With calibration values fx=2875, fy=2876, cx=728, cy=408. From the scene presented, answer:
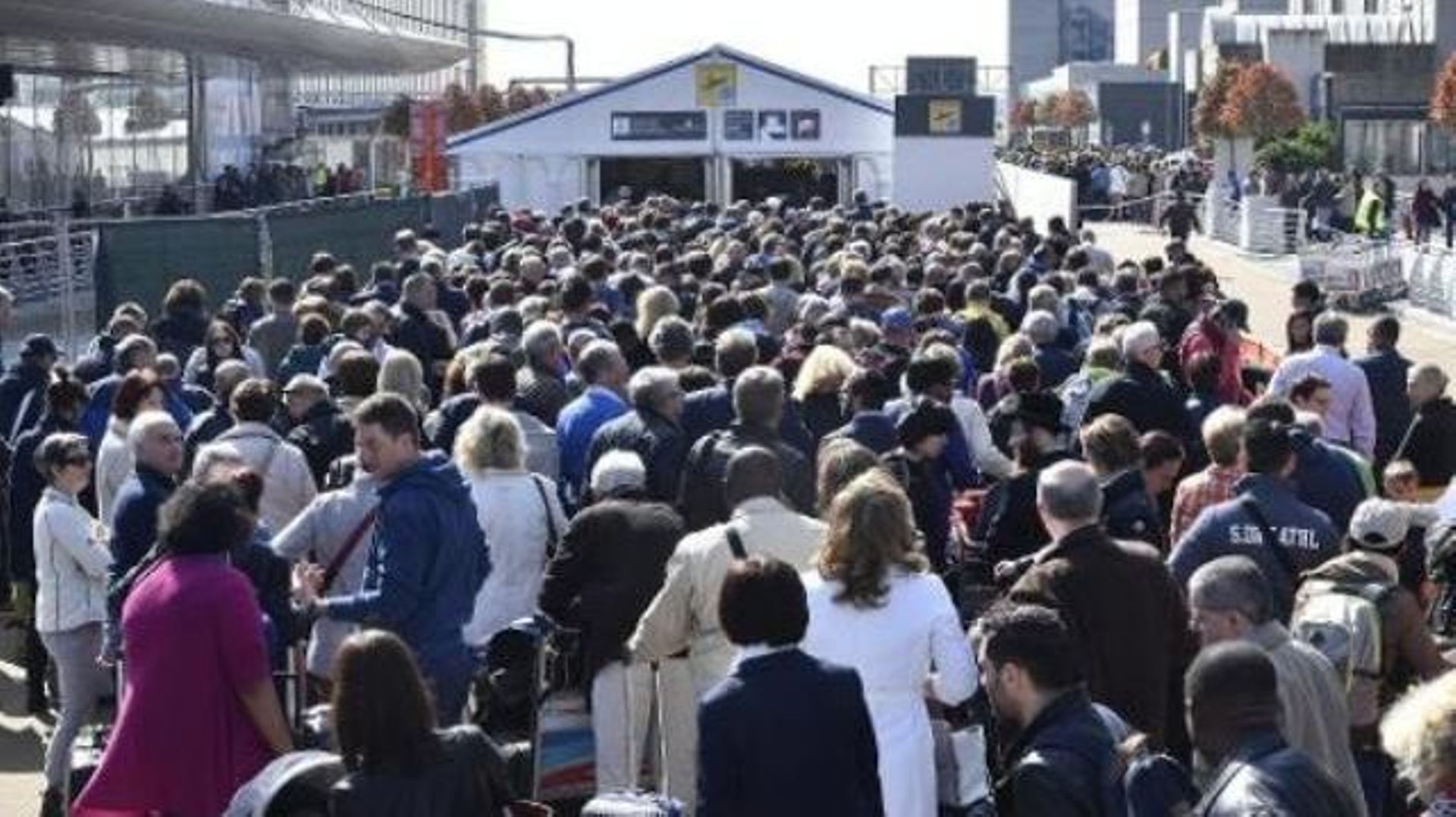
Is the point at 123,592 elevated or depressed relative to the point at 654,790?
elevated

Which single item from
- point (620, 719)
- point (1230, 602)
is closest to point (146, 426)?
point (620, 719)

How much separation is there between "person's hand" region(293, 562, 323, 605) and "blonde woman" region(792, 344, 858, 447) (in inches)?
137

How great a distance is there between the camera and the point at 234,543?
8836 mm

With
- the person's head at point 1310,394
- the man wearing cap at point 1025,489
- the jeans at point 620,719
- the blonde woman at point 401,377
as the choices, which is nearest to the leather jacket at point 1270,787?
the jeans at point 620,719

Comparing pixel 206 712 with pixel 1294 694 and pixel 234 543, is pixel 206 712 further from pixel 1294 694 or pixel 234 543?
pixel 1294 694

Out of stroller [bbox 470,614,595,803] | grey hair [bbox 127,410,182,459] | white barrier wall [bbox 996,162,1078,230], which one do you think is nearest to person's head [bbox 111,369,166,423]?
grey hair [bbox 127,410,182,459]

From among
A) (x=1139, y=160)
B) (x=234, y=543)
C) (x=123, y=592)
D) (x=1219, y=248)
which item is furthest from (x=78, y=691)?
(x=1139, y=160)

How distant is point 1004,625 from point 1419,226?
45.1 meters

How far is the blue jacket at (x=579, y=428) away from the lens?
43.5 feet

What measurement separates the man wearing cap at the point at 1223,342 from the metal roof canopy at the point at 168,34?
28207 mm

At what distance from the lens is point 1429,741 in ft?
19.2

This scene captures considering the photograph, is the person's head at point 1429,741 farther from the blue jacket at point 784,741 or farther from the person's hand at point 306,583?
the person's hand at point 306,583

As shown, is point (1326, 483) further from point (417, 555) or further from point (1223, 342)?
point (1223, 342)

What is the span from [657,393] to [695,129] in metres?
40.1
